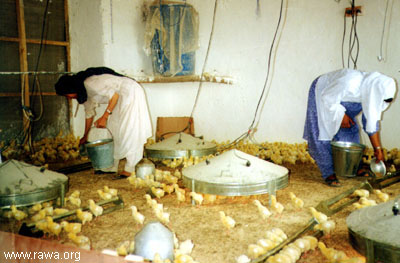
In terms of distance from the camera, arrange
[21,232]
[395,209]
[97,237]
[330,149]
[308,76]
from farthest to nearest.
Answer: [308,76]
[330,149]
[97,237]
[21,232]
[395,209]

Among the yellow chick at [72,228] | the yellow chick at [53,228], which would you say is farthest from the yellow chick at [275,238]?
the yellow chick at [53,228]

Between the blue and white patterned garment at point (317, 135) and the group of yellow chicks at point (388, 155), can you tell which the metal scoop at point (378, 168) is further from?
the group of yellow chicks at point (388, 155)

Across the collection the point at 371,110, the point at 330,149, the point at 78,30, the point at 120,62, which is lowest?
the point at 330,149

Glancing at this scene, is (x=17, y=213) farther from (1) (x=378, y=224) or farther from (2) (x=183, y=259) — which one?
(1) (x=378, y=224)

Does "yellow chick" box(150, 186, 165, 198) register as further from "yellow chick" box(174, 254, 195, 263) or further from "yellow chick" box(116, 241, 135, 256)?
"yellow chick" box(174, 254, 195, 263)

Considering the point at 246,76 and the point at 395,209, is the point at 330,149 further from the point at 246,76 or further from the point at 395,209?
the point at 246,76

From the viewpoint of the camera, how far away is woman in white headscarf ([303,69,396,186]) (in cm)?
317

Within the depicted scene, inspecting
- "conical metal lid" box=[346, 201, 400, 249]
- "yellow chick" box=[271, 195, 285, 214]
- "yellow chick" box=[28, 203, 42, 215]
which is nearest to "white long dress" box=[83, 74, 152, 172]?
"yellow chick" box=[28, 203, 42, 215]

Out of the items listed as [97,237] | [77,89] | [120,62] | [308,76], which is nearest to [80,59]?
[120,62]

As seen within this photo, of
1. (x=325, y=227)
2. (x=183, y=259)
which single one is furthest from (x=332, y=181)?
(x=183, y=259)

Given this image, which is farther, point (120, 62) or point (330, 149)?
point (120, 62)

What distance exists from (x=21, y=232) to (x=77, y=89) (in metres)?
1.97

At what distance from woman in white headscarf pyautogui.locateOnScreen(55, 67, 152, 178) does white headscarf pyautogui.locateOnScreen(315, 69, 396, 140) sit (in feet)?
6.31

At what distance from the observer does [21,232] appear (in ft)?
7.15
